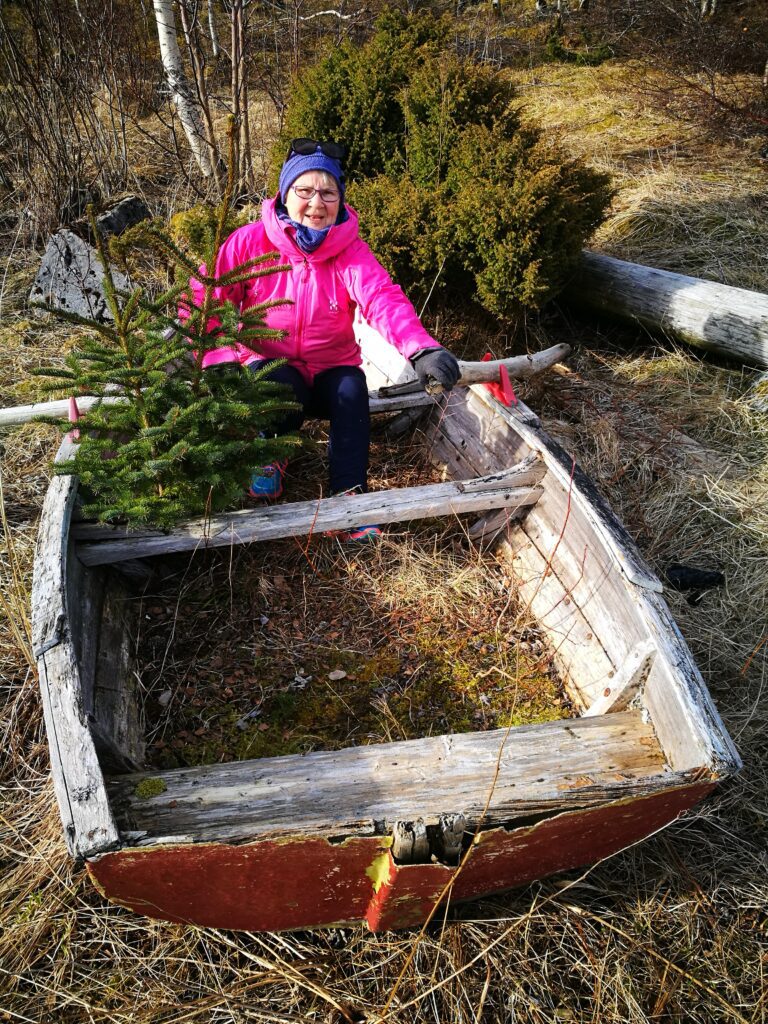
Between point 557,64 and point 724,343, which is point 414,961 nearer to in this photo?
point 724,343

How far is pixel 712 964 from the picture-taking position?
85.2 inches

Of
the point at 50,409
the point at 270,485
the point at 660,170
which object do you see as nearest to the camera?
the point at 50,409

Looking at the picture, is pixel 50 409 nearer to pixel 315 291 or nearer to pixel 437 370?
pixel 315 291

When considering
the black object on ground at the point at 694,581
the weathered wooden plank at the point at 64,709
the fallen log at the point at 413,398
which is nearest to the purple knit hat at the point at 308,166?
the fallen log at the point at 413,398

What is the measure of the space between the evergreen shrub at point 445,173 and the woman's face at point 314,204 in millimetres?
1552

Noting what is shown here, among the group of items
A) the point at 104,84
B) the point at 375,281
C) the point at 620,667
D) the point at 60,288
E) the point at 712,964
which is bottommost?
the point at 712,964

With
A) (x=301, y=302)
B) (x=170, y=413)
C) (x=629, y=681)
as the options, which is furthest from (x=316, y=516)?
(x=629, y=681)

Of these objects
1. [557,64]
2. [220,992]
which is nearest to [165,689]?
[220,992]

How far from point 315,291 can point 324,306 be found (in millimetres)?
86

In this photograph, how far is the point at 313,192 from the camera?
3.00 meters

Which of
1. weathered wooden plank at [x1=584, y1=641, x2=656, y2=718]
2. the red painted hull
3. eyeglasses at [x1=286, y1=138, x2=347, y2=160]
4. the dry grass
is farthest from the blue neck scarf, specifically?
the dry grass

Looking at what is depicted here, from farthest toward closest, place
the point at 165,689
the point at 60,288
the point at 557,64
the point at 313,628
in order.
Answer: the point at 557,64, the point at 60,288, the point at 313,628, the point at 165,689

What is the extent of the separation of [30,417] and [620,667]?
244 cm

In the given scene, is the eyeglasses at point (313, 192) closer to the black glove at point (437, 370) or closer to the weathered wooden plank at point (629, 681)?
the black glove at point (437, 370)
